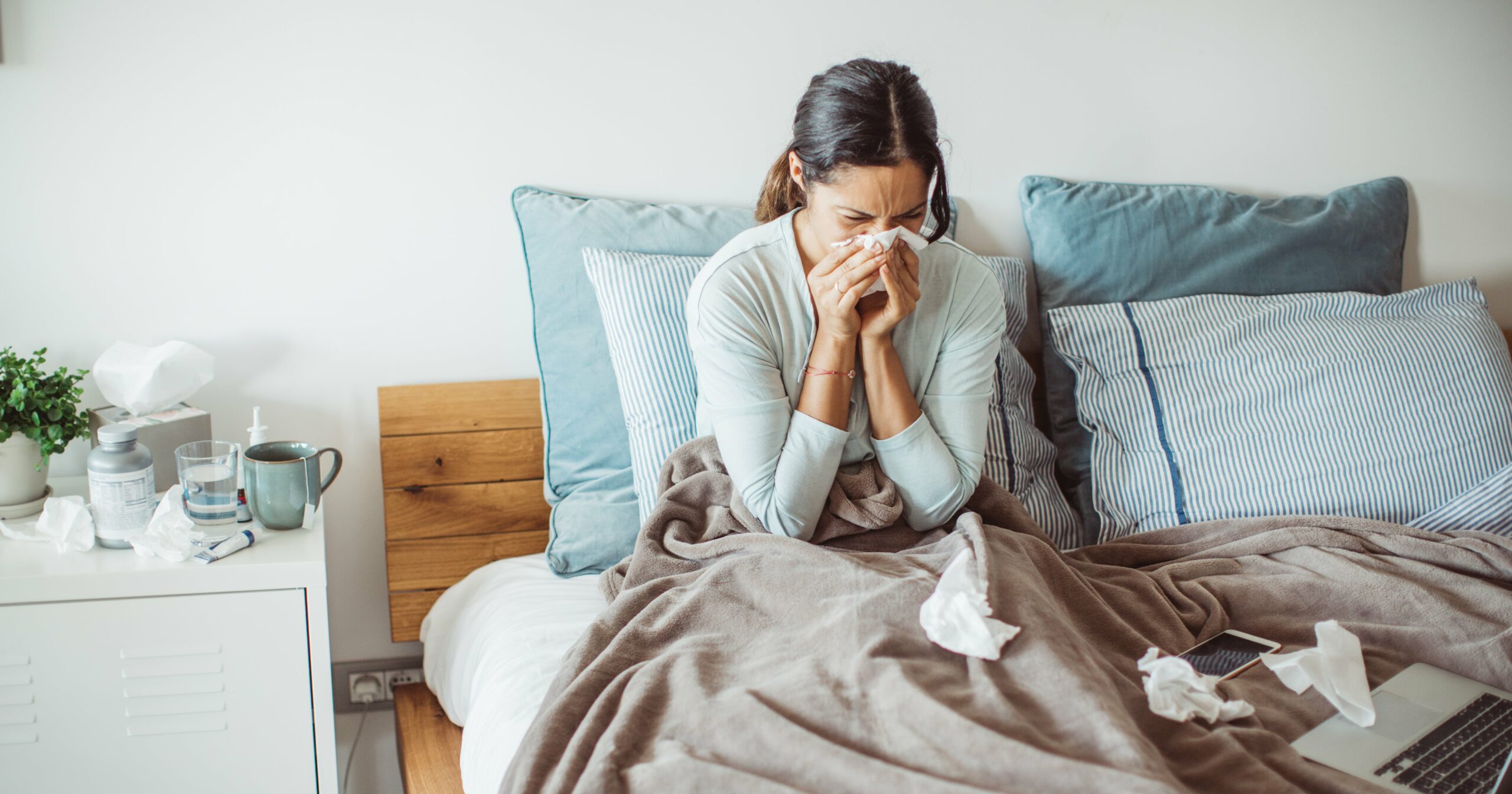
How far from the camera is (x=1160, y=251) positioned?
1807 mm

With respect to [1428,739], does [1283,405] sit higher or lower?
higher

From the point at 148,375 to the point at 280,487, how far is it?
0.96ft

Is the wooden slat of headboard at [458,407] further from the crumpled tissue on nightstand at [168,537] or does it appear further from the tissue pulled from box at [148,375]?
the crumpled tissue on nightstand at [168,537]

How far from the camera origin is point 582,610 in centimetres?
138

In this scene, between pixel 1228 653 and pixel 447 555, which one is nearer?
pixel 1228 653

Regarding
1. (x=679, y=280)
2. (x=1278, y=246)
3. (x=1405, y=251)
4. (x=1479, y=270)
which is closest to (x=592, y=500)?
(x=679, y=280)

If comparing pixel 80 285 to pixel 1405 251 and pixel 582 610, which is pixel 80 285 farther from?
pixel 1405 251

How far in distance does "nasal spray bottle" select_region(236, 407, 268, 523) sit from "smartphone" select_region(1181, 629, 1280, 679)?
126 centimetres

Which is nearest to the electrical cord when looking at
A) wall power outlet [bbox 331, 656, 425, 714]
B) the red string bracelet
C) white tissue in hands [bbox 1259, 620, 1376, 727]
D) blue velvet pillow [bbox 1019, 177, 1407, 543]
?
wall power outlet [bbox 331, 656, 425, 714]

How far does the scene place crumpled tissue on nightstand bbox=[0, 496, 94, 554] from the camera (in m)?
1.29

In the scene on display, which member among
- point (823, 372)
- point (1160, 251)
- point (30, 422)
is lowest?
point (30, 422)

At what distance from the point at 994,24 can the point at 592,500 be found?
113cm

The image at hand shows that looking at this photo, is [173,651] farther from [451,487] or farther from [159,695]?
[451,487]

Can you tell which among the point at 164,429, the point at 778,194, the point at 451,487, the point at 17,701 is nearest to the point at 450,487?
the point at 451,487
